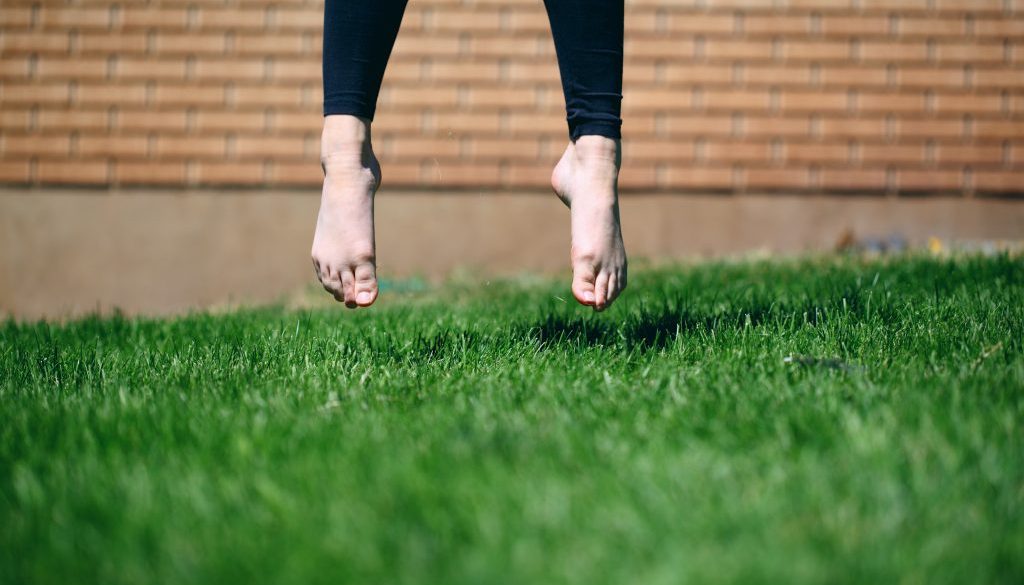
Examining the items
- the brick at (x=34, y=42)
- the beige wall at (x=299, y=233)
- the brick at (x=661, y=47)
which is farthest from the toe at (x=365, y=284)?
the brick at (x=34, y=42)

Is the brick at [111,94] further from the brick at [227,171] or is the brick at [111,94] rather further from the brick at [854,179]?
the brick at [854,179]

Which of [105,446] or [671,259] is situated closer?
[105,446]

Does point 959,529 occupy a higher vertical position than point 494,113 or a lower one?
lower

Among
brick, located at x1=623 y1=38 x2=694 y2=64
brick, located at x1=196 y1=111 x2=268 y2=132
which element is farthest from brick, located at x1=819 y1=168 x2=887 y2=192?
brick, located at x1=196 y1=111 x2=268 y2=132

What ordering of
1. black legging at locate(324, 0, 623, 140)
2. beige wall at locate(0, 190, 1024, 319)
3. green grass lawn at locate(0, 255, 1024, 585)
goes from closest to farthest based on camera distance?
green grass lawn at locate(0, 255, 1024, 585) < black legging at locate(324, 0, 623, 140) < beige wall at locate(0, 190, 1024, 319)

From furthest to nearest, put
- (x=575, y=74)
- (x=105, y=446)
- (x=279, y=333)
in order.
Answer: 1. (x=279, y=333)
2. (x=575, y=74)
3. (x=105, y=446)

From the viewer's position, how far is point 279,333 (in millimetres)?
2787

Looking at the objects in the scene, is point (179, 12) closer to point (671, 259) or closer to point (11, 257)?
point (11, 257)

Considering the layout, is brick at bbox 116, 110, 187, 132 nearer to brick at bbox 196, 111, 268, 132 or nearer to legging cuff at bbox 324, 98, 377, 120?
brick at bbox 196, 111, 268, 132

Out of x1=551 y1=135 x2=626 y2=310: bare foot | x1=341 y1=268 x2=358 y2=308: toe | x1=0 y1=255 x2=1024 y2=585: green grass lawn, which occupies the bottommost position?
x1=0 y1=255 x2=1024 y2=585: green grass lawn

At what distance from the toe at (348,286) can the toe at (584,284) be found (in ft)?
1.88

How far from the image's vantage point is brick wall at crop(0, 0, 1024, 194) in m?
5.11

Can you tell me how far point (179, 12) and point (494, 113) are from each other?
1.89 metres

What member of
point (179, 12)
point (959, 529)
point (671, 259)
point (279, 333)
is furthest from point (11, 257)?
point (959, 529)
